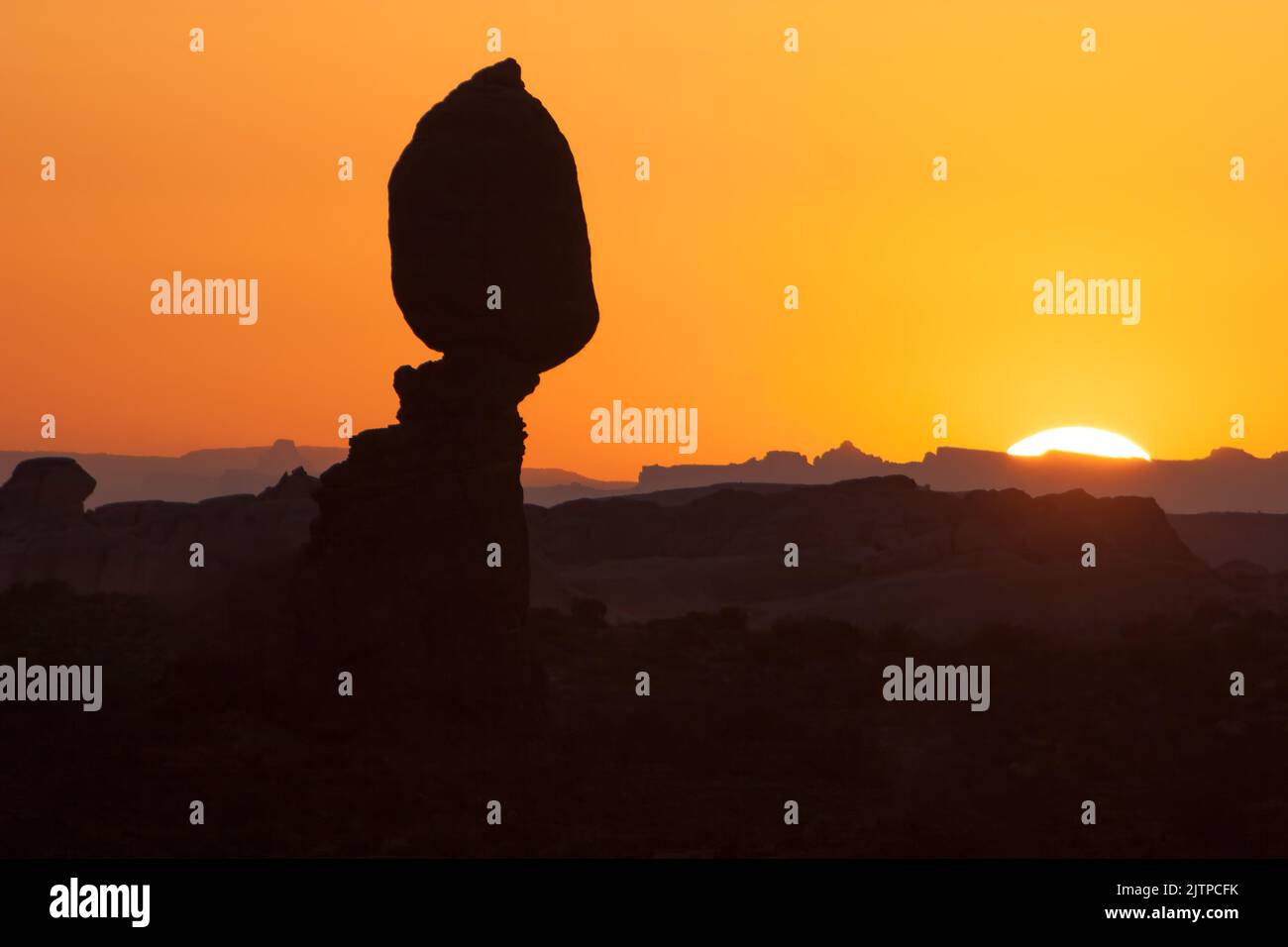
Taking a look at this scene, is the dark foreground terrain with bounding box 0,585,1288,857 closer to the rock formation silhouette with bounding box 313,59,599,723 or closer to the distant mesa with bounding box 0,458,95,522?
the rock formation silhouette with bounding box 313,59,599,723

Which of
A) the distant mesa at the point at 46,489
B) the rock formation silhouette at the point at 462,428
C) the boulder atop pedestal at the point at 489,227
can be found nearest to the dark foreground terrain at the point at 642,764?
the rock formation silhouette at the point at 462,428

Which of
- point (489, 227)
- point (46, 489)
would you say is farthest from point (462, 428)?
point (46, 489)

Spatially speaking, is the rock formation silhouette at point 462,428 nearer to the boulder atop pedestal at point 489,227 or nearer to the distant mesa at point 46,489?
the boulder atop pedestal at point 489,227

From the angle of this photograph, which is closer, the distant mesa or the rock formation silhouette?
the rock formation silhouette

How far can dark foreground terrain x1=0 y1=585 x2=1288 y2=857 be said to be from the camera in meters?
23.2

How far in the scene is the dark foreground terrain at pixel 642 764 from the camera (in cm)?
2317

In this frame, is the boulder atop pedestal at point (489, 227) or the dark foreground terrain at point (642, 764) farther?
the boulder atop pedestal at point (489, 227)

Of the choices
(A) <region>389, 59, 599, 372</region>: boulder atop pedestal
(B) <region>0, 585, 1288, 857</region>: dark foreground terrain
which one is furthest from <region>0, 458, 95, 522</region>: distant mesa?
(A) <region>389, 59, 599, 372</region>: boulder atop pedestal

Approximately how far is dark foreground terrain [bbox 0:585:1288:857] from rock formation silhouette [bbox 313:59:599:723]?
891 millimetres

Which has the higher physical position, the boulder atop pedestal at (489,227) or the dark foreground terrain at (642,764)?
the boulder atop pedestal at (489,227)

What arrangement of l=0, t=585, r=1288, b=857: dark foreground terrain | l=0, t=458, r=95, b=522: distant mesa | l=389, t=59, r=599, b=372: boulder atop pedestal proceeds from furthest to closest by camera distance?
l=0, t=458, r=95, b=522: distant mesa < l=389, t=59, r=599, b=372: boulder atop pedestal < l=0, t=585, r=1288, b=857: dark foreground terrain

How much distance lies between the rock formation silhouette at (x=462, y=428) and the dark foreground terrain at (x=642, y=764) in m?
0.89

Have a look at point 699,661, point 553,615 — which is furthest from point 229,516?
point 699,661

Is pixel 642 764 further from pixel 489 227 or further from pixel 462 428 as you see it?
pixel 489 227
